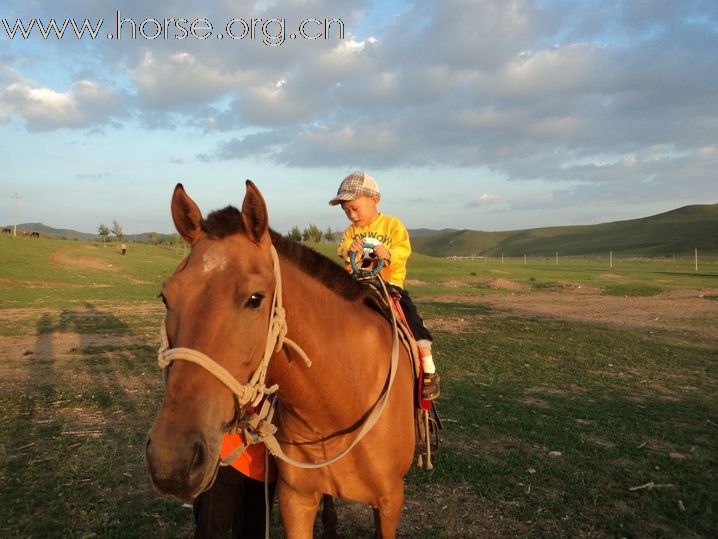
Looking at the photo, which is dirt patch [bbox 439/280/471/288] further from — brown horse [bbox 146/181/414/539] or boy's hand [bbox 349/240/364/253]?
brown horse [bbox 146/181/414/539]

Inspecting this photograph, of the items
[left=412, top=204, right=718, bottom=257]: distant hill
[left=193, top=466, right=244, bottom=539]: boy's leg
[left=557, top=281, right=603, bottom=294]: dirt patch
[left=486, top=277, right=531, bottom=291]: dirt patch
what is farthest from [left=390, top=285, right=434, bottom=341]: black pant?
[left=412, top=204, right=718, bottom=257]: distant hill

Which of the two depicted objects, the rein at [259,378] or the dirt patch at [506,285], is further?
the dirt patch at [506,285]

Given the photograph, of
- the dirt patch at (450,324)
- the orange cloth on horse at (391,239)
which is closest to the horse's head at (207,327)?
the orange cloth on horse at (391,239)

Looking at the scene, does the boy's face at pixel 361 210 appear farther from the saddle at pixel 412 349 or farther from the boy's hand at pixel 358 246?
the saddle at pixel 412 349

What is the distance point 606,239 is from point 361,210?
147527mm

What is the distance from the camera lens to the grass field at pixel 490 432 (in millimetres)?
4168

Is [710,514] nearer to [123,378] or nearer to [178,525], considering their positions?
[178,525]

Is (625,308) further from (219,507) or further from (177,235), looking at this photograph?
(177,235)

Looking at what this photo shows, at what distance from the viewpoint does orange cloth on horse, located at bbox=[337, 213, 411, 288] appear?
381cm

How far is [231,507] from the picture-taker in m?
3.07

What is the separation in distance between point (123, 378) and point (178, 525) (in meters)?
5.28

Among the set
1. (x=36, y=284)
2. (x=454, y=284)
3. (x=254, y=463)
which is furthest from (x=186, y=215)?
(x=454, y=284)

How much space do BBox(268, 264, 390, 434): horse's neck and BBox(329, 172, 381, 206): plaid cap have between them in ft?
3.75

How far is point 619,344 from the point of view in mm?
11953
